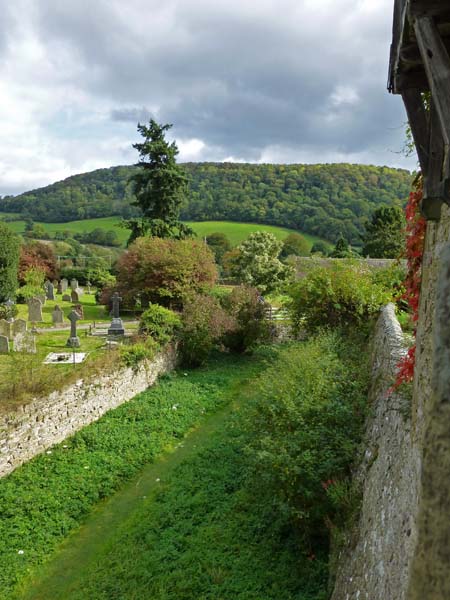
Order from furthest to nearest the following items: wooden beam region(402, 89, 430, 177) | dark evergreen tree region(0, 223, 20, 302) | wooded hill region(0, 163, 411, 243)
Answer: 1. wooded hill region(0, 163, 411, 243)
2. dark evergreen tree region(0, 223, 20, 302)
3. wooden beam region(402, 89, 430, 177)

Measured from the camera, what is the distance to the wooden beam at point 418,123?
325cm

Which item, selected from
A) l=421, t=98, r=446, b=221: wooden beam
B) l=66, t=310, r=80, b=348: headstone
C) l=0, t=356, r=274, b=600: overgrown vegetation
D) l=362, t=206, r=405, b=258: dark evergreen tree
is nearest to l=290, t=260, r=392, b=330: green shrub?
l=0, t=356, r=274, b=600: overgrown vegetation

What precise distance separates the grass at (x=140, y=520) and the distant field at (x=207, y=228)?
176 feet

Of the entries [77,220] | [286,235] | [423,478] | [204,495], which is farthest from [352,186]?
[423,478]

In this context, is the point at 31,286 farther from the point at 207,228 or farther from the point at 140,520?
the point at 207,228

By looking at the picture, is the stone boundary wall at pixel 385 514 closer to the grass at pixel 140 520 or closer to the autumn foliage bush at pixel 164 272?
the grass at pixel 140 520

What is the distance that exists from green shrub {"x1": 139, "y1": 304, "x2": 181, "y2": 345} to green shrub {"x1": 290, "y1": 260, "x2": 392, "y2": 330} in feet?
18.0

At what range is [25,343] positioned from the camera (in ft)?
50.6

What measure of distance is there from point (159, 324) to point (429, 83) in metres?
15.7

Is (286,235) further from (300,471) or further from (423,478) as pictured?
(423,478)

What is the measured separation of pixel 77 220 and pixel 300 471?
88.1 metres

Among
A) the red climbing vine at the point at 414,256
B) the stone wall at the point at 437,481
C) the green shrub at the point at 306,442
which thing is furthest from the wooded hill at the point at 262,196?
the stone wall at the point at 437,481

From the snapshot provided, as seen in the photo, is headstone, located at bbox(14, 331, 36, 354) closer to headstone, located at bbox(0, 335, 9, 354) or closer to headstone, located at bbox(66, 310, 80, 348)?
headstone, located at bbox(0, 335, 9, 354)

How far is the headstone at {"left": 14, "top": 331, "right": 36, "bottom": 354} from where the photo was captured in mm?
15375
